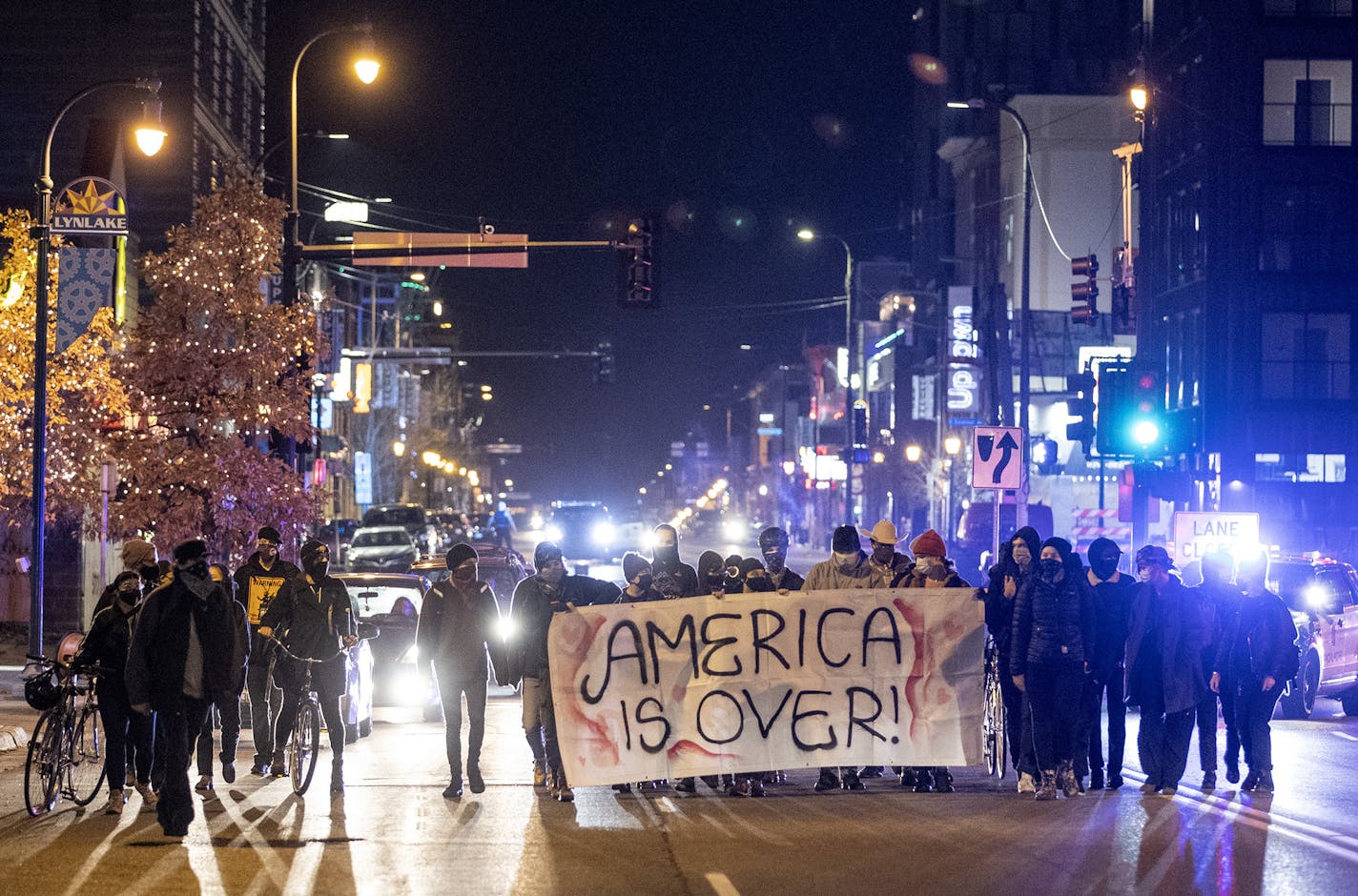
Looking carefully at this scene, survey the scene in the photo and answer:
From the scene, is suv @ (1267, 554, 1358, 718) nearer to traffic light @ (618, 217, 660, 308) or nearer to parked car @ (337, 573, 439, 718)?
parked car @ (337, 573, 439, 718)

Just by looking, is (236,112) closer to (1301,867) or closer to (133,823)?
(133,823)

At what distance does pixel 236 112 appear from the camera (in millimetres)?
50438

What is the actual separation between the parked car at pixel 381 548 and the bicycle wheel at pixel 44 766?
33.0 m

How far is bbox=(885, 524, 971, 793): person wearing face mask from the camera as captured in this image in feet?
46.2

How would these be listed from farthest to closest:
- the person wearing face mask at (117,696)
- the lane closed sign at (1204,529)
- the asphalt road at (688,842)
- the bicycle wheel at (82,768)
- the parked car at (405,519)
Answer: the parked car at (405,519)
the lane closed sign at (1204,529)
the bicycle wheel at (82,768)
the person wearing face mask at (117,696)
the asphalt road at (688,842)

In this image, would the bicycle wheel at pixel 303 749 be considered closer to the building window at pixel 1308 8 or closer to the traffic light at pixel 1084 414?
the traffic light at pixel 1084 414

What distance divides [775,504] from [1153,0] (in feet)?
347

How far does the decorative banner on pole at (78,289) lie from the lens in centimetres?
2494

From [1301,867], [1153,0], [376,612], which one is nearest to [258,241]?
[376,612]

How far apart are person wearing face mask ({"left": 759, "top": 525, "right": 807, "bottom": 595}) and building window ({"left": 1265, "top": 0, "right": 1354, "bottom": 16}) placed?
42000 mm

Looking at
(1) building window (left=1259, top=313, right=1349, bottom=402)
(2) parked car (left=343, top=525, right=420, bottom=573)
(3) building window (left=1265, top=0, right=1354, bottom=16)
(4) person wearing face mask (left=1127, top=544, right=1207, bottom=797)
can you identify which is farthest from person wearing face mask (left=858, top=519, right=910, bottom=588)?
(3) building window (left=1265, top=0, right=1354, bottom=16)

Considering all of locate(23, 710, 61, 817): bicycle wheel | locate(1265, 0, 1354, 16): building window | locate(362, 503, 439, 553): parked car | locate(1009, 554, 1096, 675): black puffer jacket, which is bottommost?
locate(23, 710, 61, 817): bicycle wheel

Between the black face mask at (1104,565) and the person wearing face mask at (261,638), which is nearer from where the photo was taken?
the black face mask at (1104,565)

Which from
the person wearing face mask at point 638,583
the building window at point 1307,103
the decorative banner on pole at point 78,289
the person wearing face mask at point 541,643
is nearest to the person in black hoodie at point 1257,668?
the person wearing face mask at point 638,583
